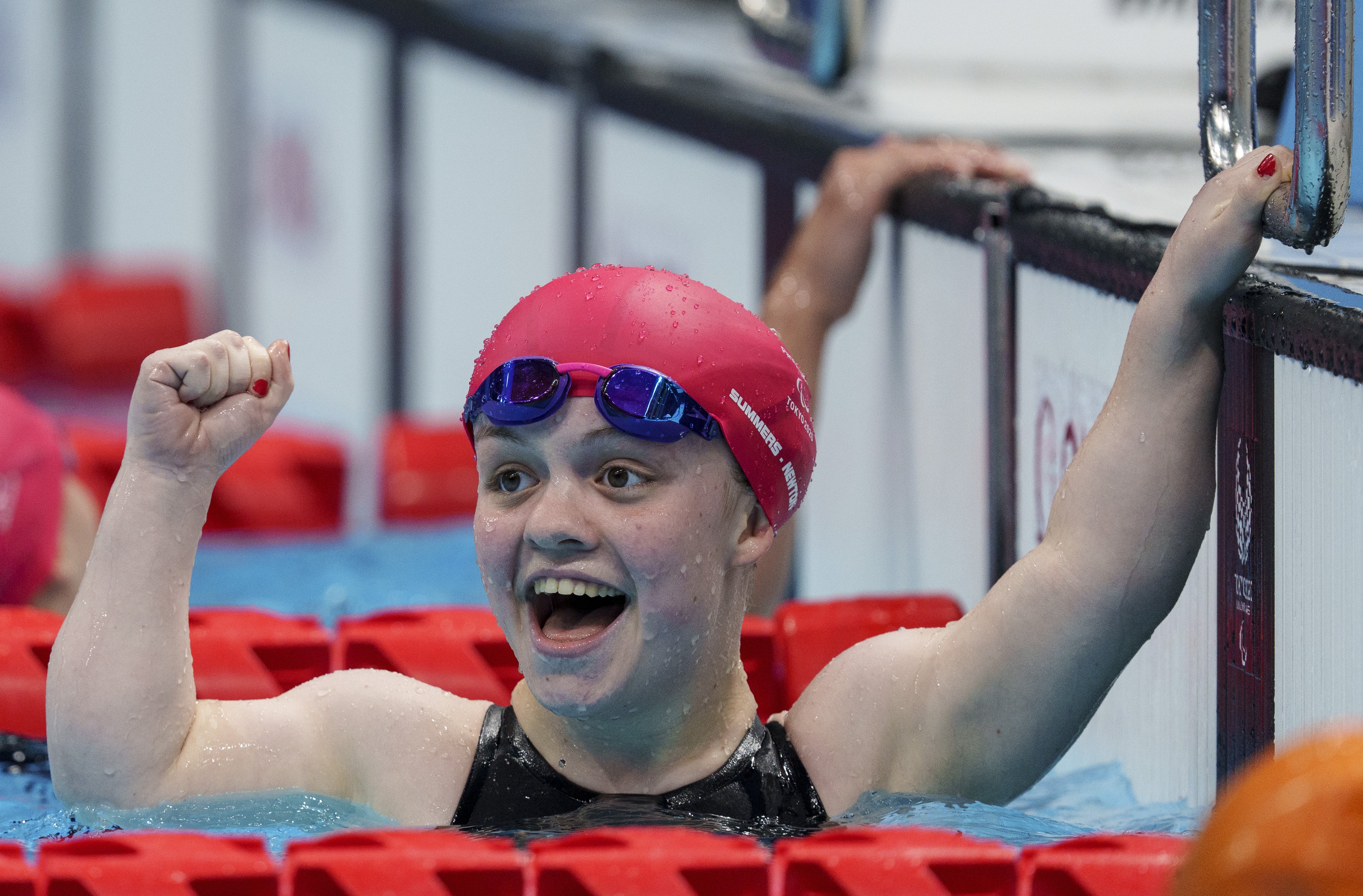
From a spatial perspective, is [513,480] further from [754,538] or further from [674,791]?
[674,791]

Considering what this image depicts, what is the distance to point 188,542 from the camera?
1870mm

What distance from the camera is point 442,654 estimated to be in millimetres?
2432

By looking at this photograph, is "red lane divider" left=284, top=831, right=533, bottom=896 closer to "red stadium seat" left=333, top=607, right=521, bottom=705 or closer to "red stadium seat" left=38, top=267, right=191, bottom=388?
"red stadium seat" left=333, top=607, right=521, bottom=705

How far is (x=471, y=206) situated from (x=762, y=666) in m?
3.71

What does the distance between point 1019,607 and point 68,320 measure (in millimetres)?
5316

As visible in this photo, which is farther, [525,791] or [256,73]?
[256,73]

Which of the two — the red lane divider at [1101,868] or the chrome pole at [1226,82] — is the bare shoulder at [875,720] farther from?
the chrome pole at [1226,82]

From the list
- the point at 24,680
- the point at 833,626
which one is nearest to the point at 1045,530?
the point at 833,626

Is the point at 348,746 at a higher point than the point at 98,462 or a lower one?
lower

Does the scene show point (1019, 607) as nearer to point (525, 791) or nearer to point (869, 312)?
point (525, 791)

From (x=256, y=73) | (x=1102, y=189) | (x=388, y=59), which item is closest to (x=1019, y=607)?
(x=1102, y=189)

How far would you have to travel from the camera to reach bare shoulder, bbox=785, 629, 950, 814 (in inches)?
73.5

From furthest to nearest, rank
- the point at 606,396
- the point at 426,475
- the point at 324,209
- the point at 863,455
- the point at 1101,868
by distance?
1. the point at 324,209
2. the point at 426,475
3. the point at 863,455
4. the point at 606,396
5. the point at 1101,868

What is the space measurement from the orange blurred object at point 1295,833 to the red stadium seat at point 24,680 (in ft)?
5.99
